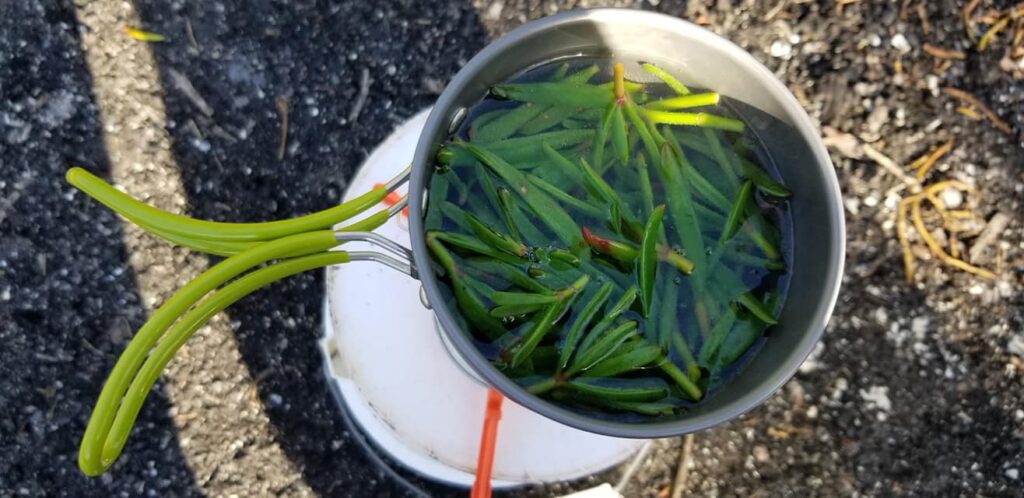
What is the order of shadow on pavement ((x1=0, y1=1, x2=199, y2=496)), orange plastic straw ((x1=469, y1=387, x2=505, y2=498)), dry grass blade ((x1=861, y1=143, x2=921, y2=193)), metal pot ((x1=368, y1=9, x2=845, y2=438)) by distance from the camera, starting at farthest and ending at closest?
dry grass blade ((x1=861, y1=143, x2=921, y2=193)) → shadow on pavement ((x1=0, y1=1, x2=199, y2=496)) → orange plastic straw ((x1=469, y1=387, x2=505, y2=498)) → metal pot ((x1=368, y1=9, x2=845, y2=438))

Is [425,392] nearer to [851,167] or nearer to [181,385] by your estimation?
[181,385]

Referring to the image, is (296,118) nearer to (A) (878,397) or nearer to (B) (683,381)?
(B) (683,381)

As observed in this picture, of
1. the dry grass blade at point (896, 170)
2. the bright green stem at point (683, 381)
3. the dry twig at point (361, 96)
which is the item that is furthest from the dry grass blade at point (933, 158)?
the dry twig at point (361, 96)

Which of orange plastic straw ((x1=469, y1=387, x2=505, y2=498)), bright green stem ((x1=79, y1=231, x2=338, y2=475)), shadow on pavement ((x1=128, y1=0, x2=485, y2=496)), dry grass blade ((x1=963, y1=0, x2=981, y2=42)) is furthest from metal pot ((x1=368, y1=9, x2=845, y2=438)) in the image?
dry grass blade ((x1=963, y1=0, x2=981, y2=42))

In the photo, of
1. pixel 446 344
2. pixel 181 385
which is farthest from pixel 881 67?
pixel 181 385

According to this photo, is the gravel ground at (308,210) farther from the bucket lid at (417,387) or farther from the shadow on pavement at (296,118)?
the bucket lid at (417,387)

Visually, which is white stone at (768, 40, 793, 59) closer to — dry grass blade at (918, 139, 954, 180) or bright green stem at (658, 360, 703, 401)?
dry grass blade at (918, 139, 954, 180)
